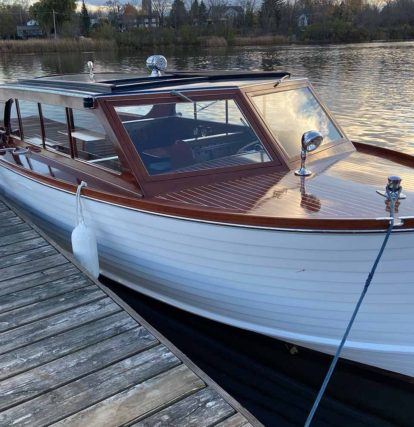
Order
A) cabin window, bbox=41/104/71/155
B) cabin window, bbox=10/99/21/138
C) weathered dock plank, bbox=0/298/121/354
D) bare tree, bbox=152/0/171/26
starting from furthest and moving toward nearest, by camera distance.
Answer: bare tree, bbox=152/0/171/26, cabin window, bbox=10/99/21/138, cabin window, bbox=41/104/71/155, weathered dock plank, bbox=0/298/121/354

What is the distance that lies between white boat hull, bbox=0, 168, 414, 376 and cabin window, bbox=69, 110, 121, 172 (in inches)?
16.7

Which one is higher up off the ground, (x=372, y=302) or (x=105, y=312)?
(x=372, y=302)

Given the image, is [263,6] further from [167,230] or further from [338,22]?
[167,230]

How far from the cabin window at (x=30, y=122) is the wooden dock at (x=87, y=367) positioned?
6.64 feet

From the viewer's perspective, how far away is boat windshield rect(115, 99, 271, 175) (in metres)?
3.98

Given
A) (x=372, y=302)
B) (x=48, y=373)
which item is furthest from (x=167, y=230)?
(x=372, y=302)

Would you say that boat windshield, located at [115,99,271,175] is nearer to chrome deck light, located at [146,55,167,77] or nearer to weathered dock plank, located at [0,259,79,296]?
weathered dock plank, located at [0,259,79,296]

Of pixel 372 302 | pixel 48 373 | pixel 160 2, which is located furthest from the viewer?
pixel 160 2

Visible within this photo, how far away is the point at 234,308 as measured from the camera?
12.1 ft

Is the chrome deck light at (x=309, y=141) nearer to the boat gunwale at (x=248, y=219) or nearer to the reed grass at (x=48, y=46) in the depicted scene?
the boat gunwale at (x=248, y=219)

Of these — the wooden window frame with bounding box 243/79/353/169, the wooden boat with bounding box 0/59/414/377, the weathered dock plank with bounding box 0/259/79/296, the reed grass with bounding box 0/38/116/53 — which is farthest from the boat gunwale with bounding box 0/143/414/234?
the reed grass with bounding box 0/38/116/53

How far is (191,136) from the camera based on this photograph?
4184 mm

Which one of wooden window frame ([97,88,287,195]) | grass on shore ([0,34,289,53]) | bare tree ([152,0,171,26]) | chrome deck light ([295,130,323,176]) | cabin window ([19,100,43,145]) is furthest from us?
bare tree ([152,0,171,26])

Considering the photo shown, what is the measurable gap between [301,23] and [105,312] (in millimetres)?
65572
